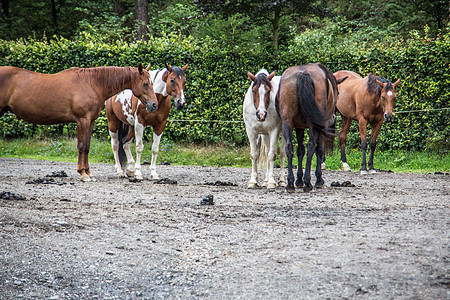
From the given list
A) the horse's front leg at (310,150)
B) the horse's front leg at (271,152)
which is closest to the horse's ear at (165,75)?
the horse's front leg at (271,152)

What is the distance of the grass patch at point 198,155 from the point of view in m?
12.7

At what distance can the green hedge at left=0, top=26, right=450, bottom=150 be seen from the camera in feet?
43.8

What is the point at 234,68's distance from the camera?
14773mm

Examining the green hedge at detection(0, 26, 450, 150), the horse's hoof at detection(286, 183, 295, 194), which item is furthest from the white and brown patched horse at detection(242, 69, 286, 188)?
the green hedge at detection(0, 26, 450, 150)

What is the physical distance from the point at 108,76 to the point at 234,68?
6.07m

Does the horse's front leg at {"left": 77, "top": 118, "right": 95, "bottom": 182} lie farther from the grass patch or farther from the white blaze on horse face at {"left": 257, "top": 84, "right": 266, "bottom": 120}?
the grass patch

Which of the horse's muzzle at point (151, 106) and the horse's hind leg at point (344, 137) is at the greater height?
the horse's muzzle at point (151, 106)

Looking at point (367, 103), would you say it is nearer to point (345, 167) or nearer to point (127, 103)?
point (345, 167)

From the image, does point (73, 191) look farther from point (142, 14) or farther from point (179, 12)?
point (179, 12)

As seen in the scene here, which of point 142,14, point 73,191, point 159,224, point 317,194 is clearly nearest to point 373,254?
point 159,224

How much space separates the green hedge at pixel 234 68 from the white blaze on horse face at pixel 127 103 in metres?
4.56

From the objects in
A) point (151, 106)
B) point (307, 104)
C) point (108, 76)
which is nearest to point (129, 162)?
point (151, 106)

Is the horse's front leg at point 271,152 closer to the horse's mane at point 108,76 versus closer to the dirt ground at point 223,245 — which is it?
the dirt ground at point 223,245

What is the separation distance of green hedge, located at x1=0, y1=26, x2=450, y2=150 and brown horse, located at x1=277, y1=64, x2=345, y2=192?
6040 mm
